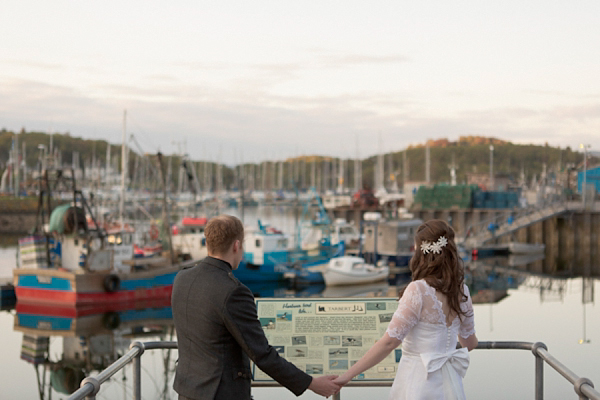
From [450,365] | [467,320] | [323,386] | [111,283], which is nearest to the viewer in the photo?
[450,365]

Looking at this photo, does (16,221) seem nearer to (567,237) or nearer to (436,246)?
(567,237)

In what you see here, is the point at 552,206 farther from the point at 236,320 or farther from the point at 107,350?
the point at 236,320

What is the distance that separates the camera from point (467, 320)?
3436mm

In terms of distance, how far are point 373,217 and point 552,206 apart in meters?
14.7

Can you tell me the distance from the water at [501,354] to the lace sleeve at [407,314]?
38.0 ft

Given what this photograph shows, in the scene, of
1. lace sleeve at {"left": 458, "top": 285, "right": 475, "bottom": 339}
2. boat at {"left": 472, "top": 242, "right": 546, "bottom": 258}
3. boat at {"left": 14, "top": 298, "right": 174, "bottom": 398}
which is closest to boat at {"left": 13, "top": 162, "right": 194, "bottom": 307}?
boat at {"left": 14, "top": 298, "right": 174, "bottom": 398}

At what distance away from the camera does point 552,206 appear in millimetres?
48781

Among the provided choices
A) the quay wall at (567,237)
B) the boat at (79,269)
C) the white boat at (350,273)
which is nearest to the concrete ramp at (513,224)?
the quay wall at (567,237)

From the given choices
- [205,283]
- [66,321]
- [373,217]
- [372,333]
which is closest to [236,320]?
[205,283]

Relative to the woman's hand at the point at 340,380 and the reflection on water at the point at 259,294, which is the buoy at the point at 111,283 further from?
the woman's hand at the point at 340,380

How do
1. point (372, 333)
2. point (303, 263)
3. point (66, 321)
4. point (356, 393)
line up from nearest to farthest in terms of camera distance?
point (372, 333)
point (356, 393)
point (66, 321)
point (303, 263)

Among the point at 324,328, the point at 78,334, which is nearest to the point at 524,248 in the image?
the point at 78,334

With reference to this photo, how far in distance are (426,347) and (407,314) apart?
0.74 ft

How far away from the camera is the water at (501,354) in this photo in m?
15.2
